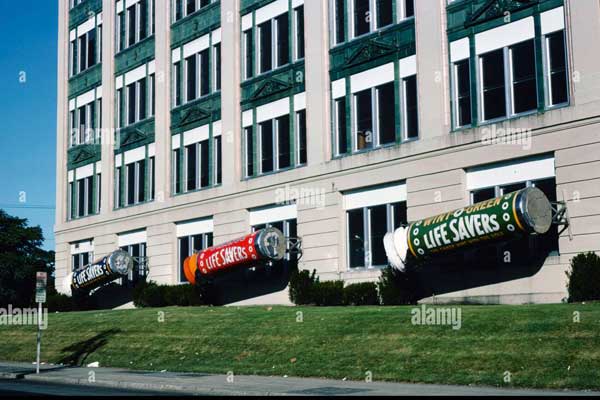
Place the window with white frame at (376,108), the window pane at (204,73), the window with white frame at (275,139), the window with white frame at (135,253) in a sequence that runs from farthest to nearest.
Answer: the window with white frame at (135,253)
the window pane at (204,73)
the window with white frame at (275,139)
the window with white frame at (376,108)

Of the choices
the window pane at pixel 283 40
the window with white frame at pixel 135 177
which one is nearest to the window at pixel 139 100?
the window with white frame at pixel 135 177

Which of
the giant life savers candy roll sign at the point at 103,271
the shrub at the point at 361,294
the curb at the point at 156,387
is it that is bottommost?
the curb at the point at 156,387

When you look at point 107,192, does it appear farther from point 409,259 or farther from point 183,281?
point 409,259

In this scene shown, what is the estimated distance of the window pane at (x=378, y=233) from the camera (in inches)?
1230

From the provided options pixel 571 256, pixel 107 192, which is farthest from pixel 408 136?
pixel 107 192

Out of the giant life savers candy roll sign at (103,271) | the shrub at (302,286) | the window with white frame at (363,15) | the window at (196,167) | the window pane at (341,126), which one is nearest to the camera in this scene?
the window with white frame at (363,15)

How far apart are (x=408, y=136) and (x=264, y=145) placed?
853 centimetres

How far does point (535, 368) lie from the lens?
56.0 ft

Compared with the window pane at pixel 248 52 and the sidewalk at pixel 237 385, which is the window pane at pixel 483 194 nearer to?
the sidewalk at pixel 237 385

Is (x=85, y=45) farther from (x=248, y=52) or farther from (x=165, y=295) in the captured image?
(x=165, y=295)

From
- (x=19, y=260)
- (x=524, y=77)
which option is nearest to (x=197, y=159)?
(x=524, y=77)

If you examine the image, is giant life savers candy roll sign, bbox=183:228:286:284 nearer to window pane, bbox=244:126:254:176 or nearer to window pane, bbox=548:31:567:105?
window pane, bbox=244:126:254:176

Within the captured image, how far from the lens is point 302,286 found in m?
32.8

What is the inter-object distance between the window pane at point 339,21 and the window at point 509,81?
7.09 m
